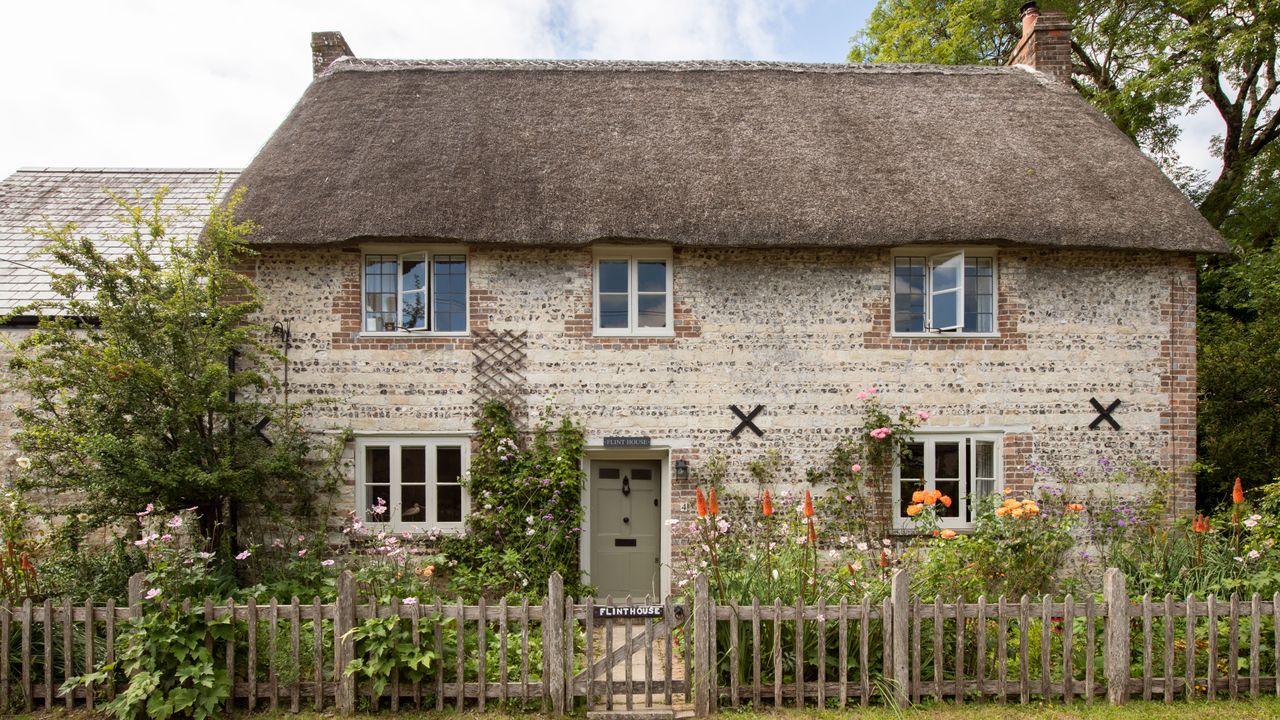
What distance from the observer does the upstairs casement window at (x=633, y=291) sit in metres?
9.40

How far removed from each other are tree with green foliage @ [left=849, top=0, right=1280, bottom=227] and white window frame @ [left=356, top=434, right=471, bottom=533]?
47.9 feet

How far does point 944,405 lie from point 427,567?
6750 mm

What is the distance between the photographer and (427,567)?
26.8 ft

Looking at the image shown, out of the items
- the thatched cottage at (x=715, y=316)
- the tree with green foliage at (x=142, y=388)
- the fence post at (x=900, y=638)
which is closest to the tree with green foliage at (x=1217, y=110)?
the thatched cottage at (x=715, y=316)

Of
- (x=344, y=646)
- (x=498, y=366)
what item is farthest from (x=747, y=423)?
(x=344, y=646)

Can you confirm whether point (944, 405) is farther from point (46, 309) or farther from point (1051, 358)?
point (46, 309)

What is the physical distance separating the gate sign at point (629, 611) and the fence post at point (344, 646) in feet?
6.63

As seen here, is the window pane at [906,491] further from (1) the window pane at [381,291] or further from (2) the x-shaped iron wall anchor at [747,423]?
(1) the window pane at [381,291]

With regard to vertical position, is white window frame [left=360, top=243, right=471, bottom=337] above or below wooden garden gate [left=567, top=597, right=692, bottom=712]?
above

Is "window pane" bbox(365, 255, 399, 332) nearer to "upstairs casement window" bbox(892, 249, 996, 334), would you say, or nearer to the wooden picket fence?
the wooden picket fence

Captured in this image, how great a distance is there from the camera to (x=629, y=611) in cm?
578

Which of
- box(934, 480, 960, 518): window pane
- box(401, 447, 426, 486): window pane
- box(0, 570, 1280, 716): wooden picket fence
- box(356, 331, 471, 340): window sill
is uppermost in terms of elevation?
box(356, 331, 471, 340): window sill

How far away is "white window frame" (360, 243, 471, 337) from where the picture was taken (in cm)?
926

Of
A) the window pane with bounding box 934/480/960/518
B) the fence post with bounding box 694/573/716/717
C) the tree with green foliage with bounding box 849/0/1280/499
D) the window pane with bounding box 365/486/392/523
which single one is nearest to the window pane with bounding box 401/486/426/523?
the window pane with bounding box 365/486/392/523
